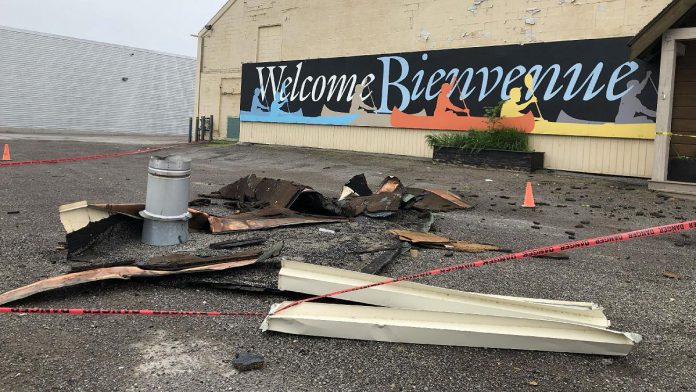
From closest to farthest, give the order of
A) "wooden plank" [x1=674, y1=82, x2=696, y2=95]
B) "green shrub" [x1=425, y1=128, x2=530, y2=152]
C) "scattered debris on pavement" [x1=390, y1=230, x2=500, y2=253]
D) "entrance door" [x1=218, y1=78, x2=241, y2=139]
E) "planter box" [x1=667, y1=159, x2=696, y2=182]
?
"scattered debris on pavement" [x1=390, y1=230, x2=500, y2=253]
"planter box" [x1=667, y1=159, x2=696, y2=182]
"wooden plank" [x1=674, y1=82, x2=696, y2=95]
"green shrub" [x1=425, y1=128, x2=530, y2=152]
"entrance door" [x1=218, y1=78, x2=241, y2=139]

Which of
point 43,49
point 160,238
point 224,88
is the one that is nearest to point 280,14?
point 224,88

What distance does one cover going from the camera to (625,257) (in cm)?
598

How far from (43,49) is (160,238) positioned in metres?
40.0

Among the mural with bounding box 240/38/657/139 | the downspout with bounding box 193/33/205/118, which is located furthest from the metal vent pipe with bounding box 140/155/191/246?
the downspout with bounding box 193/33/205/118

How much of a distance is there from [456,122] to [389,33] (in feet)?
14.7

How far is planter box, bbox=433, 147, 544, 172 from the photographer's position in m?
13.8

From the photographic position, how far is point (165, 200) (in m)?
5.50

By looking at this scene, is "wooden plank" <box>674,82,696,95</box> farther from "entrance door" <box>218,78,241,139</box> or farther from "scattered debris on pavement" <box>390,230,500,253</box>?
"entrance door" <box>218,78,241,139</box>

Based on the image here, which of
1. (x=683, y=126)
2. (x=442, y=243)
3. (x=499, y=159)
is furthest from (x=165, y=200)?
(x=683, y=126)

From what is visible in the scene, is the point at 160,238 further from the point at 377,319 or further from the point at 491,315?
the point at 491,315

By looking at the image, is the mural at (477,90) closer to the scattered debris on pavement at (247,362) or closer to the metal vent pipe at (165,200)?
the metal vent pipe at (165,200)

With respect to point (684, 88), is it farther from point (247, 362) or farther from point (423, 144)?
point (247, 362)

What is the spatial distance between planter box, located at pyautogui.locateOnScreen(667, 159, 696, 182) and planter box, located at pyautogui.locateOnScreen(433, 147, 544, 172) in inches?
132

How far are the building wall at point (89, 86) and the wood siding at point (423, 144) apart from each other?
78.8 ft
